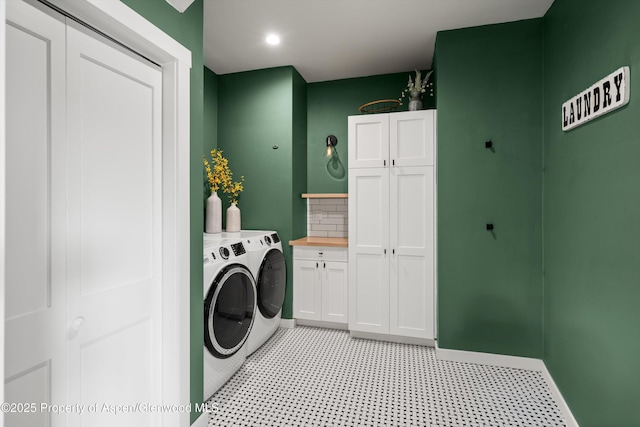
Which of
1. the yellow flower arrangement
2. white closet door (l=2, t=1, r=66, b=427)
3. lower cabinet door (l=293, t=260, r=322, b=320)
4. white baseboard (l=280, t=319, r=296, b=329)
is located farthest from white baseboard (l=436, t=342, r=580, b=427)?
white closet door (l=2, t=1, r=66, b=427)

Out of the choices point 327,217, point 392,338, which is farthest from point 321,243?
point 392,338

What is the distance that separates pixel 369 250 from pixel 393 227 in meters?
0.31

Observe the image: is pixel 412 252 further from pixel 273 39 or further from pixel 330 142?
pixel 273 39

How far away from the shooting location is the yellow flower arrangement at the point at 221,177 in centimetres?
319

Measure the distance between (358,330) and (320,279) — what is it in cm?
60

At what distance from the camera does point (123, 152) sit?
146cm

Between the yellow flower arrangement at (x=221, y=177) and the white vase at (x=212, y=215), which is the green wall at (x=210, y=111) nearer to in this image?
the yellow flower arrangement at (x=221, y=177)

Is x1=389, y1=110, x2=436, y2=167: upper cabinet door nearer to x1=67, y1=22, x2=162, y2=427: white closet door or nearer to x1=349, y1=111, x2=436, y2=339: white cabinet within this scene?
x1=349, y1=111, x2=436, y2=339: white cabinet

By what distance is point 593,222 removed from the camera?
5.54 ft

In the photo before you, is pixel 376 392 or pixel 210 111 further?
pixel 210 111

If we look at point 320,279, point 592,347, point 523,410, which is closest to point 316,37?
point 320,279

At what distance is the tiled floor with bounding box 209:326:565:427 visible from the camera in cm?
195

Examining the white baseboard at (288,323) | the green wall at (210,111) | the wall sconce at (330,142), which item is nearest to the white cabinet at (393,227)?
the wall sconce at (330,142)

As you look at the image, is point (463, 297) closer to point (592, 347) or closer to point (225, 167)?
point (592, 347)
